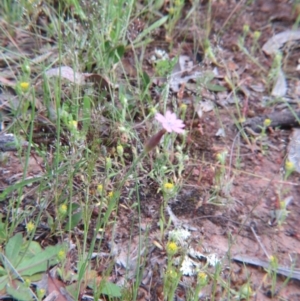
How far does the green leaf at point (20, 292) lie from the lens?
1710 mm

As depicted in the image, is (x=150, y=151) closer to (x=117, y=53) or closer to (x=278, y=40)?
(x=117, y=53)

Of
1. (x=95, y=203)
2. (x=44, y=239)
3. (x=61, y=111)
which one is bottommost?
(x=44, y=239)

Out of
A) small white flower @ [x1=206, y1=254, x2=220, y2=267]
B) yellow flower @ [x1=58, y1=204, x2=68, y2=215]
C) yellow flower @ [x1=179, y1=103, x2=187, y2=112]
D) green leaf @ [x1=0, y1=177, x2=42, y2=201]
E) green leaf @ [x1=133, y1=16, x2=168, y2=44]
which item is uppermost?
green leaf @ [x1=133, y1=16, x2=168, y2=44]

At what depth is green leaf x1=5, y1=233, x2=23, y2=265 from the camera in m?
1.79

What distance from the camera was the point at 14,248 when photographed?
180 centimetres

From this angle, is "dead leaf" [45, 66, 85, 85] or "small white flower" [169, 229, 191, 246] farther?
"dead leaf" [45, 66, 85, 85]

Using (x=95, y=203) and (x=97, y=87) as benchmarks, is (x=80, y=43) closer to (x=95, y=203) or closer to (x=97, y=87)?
(x=97, y=87)

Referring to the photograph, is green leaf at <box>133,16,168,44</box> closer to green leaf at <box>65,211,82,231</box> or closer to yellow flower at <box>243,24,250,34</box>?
yellow flower at <box>243,24,250,34</box>

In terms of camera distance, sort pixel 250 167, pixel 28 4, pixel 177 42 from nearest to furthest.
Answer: pixel 250 167, pixel 28 4, pixel 177 42

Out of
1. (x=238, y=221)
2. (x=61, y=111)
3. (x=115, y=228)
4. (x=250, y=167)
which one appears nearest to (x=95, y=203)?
(x=115, y=228)

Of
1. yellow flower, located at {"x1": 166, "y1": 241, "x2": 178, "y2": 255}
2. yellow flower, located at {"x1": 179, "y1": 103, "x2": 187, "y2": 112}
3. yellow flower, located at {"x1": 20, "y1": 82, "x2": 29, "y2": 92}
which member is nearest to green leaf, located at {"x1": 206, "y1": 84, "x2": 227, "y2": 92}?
yellow flower, located at {"x1": 179, "y1": 103, "x2": 187, "y2": 112}

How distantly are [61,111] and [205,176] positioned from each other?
0.62 meters

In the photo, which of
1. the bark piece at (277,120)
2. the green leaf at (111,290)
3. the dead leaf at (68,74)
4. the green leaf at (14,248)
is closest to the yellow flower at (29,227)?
the green leaf at (14,248)

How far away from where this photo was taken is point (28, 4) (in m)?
2.63
